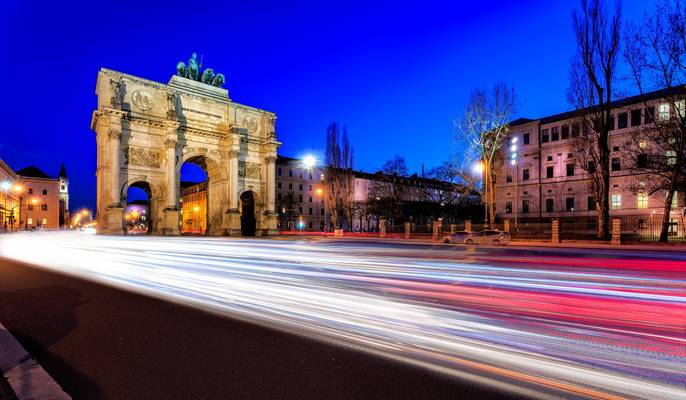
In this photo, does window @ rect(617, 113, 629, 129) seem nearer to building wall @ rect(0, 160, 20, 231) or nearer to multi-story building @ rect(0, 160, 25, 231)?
multi-story building @ rect(0, 160, 25, 231)

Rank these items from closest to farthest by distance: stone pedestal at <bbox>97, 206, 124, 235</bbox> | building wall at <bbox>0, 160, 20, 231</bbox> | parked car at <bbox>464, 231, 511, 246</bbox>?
parked car at <bbox>464, 231, 511, 246</bbox>
stone pedestal at <bbox>97, 206, 124, 235</bbox>
building wall at <bbox>0, 160, 20, 231</bbox>

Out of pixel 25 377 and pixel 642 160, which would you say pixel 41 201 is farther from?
pixel 642 160

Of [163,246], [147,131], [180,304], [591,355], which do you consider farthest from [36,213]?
[591,355]

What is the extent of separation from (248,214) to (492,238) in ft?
94.2

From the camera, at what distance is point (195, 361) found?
4.84 m

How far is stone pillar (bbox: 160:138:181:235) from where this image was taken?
3584 cm

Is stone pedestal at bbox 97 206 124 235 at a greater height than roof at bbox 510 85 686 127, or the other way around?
roof at bbox 510 85 686 127

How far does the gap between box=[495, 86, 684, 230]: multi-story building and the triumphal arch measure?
34.2 m

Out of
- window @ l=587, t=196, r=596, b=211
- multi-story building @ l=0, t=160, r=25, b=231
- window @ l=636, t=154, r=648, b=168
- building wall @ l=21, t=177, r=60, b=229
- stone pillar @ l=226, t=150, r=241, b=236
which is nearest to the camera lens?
window @ l=636, t=154, r=648, b=168

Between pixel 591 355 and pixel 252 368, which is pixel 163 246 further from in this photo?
pixel 591 355

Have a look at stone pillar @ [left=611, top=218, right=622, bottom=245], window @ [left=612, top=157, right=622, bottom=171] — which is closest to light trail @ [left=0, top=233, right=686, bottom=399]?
stone pillar @ [left=611, top=218, right=622, bottom=245]

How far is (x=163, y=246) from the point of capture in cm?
1444

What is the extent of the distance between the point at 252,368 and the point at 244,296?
423cm

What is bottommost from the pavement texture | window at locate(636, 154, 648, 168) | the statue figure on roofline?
the pavement texture
